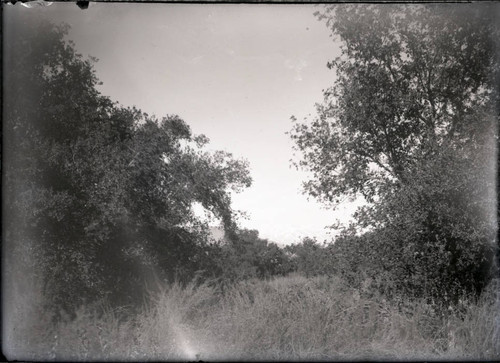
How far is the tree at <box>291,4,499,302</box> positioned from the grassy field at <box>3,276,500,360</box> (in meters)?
1.04

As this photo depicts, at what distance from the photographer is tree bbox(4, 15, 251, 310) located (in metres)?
6.48

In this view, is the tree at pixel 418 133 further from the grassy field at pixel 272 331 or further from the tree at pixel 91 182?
the tree at pixel 91 182

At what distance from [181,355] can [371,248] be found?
422 cm

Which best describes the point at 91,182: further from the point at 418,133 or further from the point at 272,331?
the point at 418,133

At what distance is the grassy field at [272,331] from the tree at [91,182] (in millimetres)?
1086

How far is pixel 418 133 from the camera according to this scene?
7852mm

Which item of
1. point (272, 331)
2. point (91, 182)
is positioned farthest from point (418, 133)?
point (91, 182)

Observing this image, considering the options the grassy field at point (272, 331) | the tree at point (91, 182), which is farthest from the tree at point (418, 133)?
the tree at point (91, 182)

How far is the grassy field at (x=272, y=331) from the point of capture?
16.6 ft

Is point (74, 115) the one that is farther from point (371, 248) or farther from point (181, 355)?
point (371, 248)

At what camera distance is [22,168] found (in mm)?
6523

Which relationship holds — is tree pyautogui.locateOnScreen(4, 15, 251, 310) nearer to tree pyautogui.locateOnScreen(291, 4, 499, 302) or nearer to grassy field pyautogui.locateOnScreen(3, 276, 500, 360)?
grassy field pyautogui.locateOnScreen(3, 276, 500, 360)

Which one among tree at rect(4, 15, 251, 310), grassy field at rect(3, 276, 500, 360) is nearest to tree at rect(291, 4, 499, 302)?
grassy field at rect(3, 276, 500, 360)

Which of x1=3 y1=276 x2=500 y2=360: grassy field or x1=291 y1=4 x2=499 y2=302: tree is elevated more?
x1=291 y1=4 x2=499 y2=302: tree
